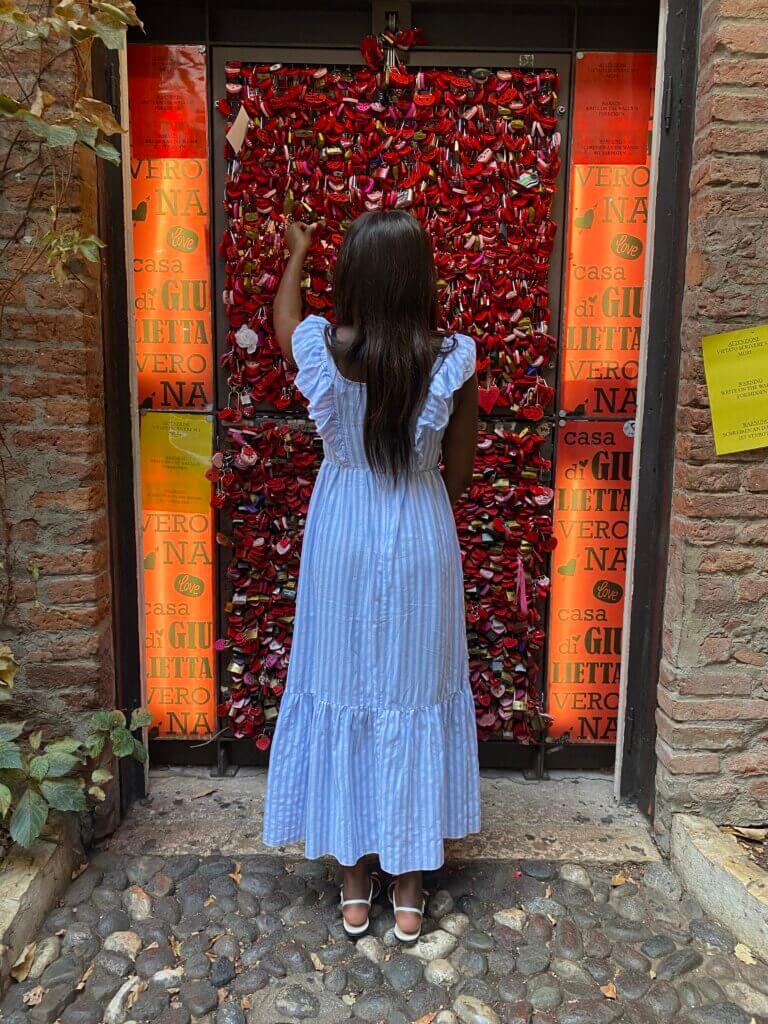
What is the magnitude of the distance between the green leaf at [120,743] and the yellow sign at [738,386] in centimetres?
212

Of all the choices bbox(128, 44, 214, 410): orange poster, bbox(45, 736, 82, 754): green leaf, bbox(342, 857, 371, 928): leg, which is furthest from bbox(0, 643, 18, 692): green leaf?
bbox(342, 857, 371, 928): leg

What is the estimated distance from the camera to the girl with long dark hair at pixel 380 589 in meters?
2.01

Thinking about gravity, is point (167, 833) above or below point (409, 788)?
below

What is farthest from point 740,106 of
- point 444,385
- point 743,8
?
point 444,385

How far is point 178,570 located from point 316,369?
1.32m

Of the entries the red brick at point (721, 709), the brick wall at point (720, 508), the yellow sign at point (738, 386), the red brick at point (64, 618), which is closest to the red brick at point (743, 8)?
the brick wall at point (720, 508)

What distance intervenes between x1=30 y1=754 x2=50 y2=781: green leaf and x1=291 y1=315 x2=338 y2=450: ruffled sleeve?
1.34 m

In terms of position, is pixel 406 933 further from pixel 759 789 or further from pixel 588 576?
pixel 588 576

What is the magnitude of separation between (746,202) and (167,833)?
2.83 m

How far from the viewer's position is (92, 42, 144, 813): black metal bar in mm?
2559

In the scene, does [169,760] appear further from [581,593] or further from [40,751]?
[581,593]

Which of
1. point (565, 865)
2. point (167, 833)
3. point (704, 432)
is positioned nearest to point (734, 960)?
point (565, 865)

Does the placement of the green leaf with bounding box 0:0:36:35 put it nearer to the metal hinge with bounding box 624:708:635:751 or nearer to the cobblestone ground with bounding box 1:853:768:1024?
the cobblestone ground with bounding box 1:853:768:1024

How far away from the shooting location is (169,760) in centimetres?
318
